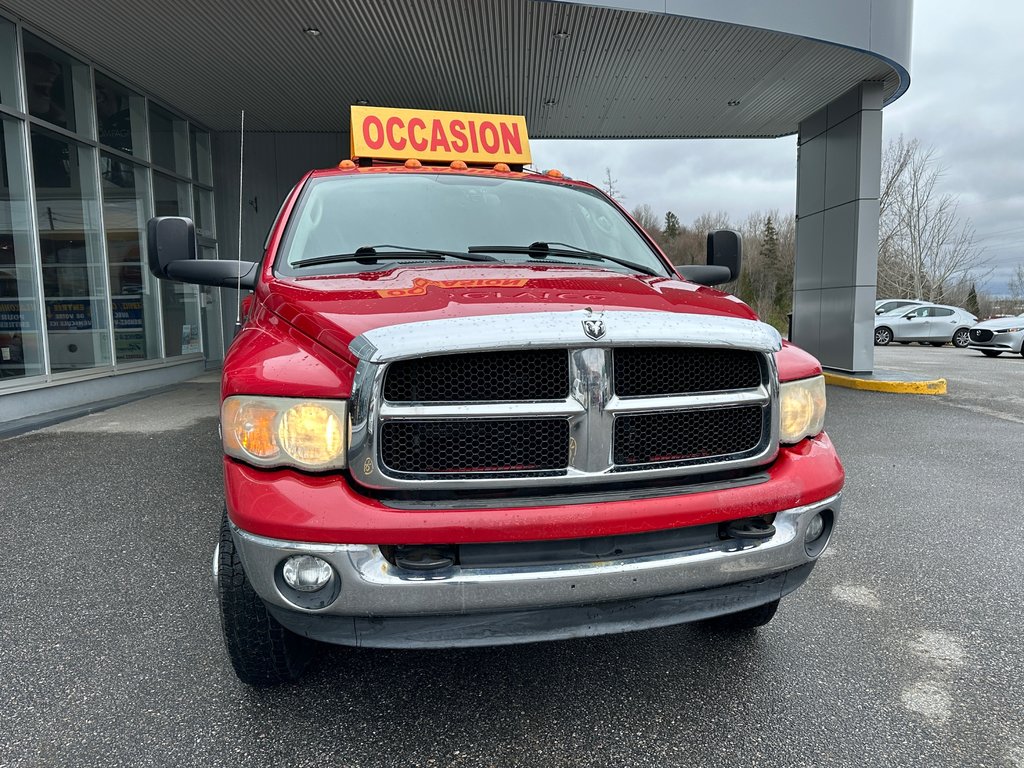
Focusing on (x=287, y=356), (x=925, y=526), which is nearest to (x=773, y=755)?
(x=287, y=356)

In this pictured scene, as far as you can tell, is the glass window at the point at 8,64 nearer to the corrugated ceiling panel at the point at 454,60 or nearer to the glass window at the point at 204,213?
the corrugated ceiling panel at the point at 454,60

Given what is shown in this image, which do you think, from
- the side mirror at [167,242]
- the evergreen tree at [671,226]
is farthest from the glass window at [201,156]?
the evergreen tree at [671,226]

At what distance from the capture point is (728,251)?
3.73m

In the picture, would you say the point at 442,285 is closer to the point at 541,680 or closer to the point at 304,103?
the point at 541,680

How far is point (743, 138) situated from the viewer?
42.6ft

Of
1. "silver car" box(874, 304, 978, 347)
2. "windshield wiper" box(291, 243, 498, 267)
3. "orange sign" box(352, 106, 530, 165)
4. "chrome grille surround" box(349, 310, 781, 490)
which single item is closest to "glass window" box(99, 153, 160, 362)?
"orange sign" box(352, 106, 530, 165)

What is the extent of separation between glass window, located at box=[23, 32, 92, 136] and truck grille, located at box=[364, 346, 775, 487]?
28.6ft

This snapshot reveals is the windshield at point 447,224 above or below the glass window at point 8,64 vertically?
below

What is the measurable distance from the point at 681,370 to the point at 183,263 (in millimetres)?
2424

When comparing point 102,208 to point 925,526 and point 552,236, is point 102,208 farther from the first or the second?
point 925,526

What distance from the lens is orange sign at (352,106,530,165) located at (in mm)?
4336

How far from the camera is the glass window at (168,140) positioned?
1057 centimetres

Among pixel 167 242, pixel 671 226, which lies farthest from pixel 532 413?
pixel 671 226

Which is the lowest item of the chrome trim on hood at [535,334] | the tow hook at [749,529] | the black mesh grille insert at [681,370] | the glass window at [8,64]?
the tow hook at [749,529]
